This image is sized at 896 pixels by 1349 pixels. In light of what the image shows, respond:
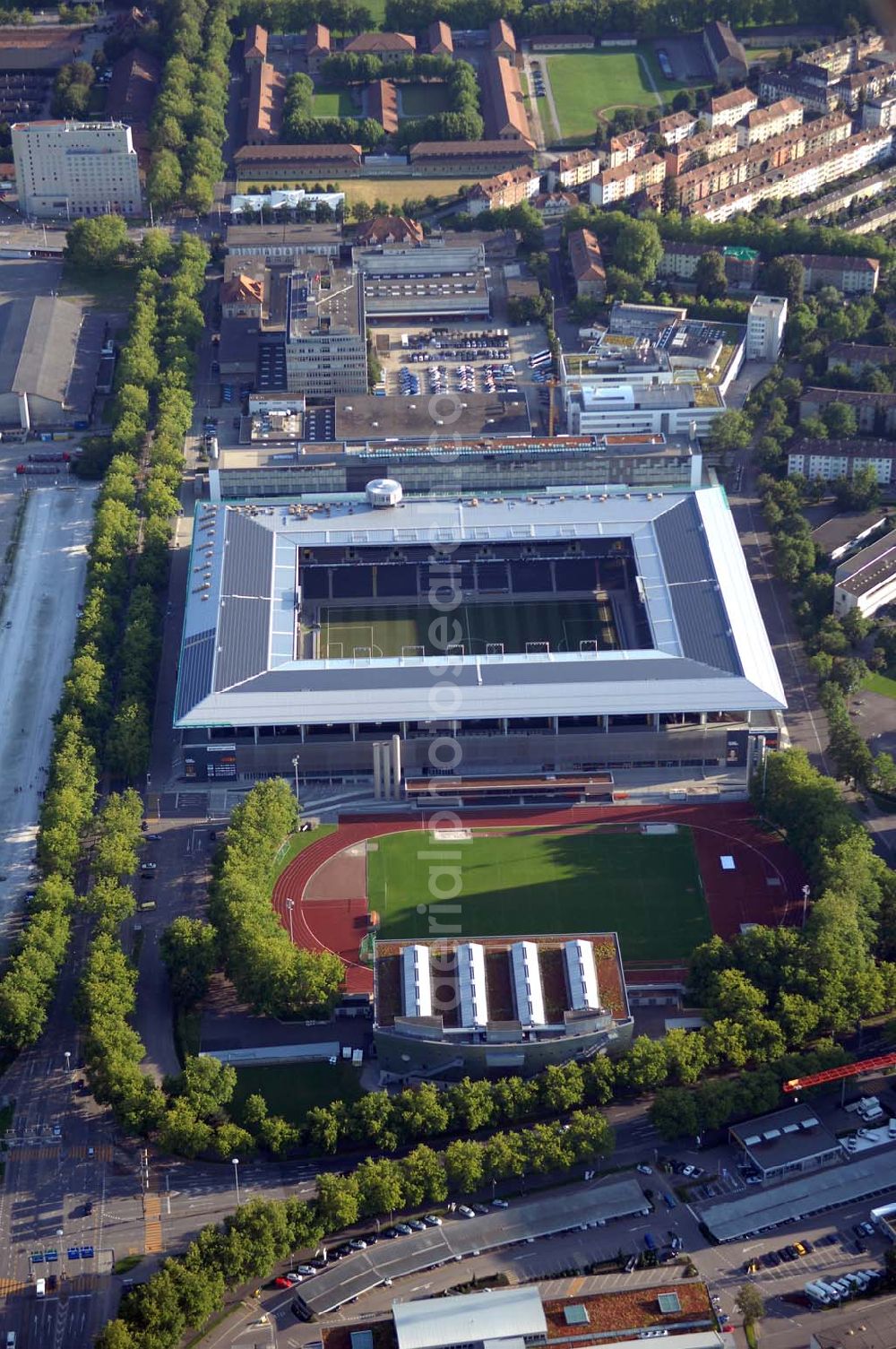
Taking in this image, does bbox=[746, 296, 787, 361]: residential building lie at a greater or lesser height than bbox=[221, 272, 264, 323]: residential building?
lesser

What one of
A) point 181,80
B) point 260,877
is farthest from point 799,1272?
point 181,80

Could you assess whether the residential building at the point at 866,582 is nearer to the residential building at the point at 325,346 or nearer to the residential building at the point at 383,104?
the residential building at the point at 325,346

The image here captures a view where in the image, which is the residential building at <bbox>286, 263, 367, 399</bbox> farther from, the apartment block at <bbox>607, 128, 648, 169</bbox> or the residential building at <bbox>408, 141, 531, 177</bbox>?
the apartment block at <bbox>607, 128, 648, 169</bbox>

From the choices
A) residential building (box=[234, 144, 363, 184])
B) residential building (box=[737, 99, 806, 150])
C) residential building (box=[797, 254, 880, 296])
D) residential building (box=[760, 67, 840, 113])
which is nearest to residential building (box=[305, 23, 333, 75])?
residential building (box=[234, 144, 363, 184])

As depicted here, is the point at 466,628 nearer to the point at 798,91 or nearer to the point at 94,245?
the point at 94,245

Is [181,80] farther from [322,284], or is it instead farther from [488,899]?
[488,899]

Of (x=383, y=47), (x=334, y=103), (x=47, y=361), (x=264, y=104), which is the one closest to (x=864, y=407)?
(x=47, y=361)
